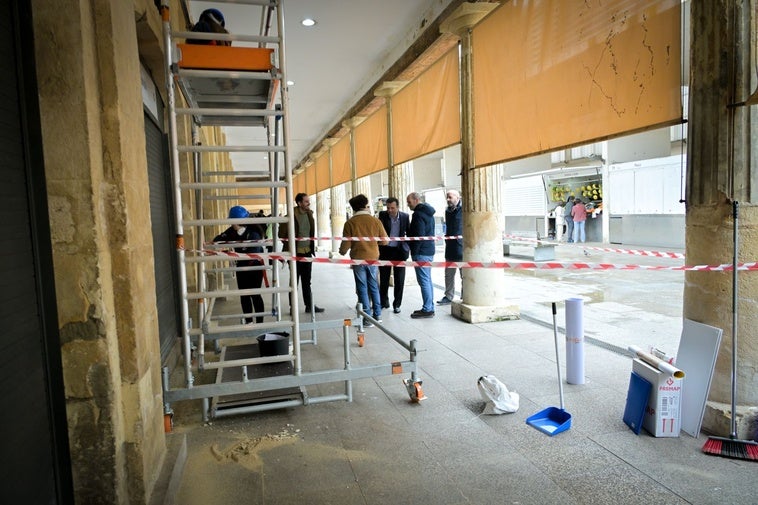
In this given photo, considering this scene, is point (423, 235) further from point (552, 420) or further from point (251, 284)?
point (552, 420)

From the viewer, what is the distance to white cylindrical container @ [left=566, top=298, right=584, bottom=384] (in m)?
4.34

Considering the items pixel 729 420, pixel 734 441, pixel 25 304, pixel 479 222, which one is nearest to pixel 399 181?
pixel 479 222

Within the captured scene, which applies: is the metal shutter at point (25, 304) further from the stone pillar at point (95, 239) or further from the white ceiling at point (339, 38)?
the white ceiling at point (339, 38)

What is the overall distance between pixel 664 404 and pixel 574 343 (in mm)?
1074

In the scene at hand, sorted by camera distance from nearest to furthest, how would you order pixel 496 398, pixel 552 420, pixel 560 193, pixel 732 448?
1. pixel 732 448
2. pixel 552 420
3. pixel 496 398
4. pixel 560 193

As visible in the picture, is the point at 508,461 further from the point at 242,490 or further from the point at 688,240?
the point at 688,240

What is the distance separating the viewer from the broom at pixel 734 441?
305 centimetres

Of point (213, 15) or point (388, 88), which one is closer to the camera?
point (213, 15)

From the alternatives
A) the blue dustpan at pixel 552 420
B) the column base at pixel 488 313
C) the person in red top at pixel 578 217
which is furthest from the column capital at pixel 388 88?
the person in red top at pixel 578 217

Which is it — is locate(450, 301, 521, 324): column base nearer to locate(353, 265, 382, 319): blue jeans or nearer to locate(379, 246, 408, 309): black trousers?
locate(379, 246, 408, 309): black trousers

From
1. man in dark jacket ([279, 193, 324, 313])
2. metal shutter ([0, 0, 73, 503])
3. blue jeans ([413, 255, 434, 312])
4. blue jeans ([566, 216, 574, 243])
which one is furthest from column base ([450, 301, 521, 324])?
blue jeans ([566, 216, 574, 243])

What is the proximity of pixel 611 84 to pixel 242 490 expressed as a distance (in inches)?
165

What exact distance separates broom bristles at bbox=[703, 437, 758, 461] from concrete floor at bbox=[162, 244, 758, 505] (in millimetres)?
55

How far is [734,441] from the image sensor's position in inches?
123
